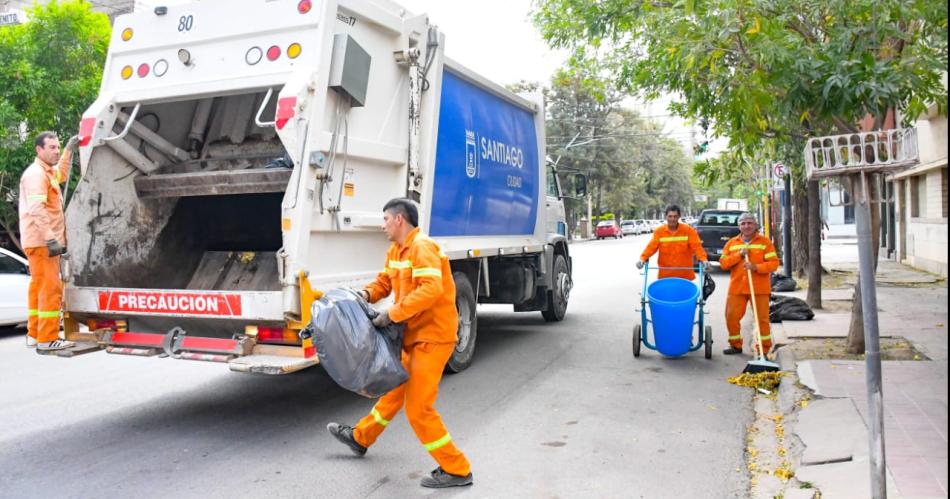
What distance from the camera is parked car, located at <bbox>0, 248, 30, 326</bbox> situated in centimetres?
1034

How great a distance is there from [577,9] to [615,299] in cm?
605

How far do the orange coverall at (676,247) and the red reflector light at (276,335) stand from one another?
4402mm

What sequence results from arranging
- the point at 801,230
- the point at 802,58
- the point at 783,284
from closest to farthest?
1. the point at 802,58
2. the point at 783,284
3. the point at 801,230

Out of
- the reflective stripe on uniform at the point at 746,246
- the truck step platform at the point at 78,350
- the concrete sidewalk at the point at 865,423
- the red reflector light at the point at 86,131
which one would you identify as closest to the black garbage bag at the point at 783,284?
the concrete sidewalk at the point at 865,423

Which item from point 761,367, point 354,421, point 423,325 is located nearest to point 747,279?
point 761,367

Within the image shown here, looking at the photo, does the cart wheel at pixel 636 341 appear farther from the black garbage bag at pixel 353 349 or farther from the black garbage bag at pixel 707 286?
the black garbage bag at pixel 353 349

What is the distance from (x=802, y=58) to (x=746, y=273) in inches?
108

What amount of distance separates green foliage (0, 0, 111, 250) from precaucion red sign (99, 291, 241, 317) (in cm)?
967

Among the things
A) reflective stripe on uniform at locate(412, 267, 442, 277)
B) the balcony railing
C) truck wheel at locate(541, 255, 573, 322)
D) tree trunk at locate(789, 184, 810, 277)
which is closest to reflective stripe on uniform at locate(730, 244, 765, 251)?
truck wheel at locate(541, 255, 573, 322)

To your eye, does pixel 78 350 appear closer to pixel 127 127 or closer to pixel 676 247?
pixel 127 127

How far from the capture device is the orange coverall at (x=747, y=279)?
7.98 metres

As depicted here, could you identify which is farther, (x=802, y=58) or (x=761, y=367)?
(x=761, y=367)

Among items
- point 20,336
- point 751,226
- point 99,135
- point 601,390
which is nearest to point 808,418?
point 601,390

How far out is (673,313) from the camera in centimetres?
761
